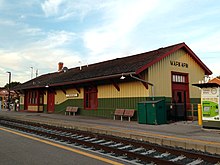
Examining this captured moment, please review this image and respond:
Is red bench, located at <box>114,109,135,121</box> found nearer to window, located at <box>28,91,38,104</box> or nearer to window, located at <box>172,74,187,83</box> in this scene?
window, located at <box>172,74,187,83</box>

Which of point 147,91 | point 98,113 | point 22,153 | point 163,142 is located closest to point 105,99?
point 98,113

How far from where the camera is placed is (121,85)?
61.9 ft

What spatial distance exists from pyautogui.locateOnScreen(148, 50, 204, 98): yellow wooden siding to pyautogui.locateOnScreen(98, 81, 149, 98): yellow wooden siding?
918 mm

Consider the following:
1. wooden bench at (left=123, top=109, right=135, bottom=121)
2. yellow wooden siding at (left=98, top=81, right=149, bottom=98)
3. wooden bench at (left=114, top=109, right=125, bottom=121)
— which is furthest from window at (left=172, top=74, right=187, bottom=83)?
wooden bench at (left=114, top=109, right=125, bottom=121)

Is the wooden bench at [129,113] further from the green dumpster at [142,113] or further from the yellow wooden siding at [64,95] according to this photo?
the yellow wooden siding at [64,95]

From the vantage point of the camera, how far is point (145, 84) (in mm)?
17016

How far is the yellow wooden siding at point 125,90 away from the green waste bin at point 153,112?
1.64m

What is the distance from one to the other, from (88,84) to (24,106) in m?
15.6

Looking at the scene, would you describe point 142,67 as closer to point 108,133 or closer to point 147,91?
point 147,91

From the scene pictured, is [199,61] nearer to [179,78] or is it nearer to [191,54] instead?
[191,54]

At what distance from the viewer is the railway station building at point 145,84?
56.3 ft

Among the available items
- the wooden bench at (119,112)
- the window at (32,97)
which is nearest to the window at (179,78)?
the wooden bench at (119,112)

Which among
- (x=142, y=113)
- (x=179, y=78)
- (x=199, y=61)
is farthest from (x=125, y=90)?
(x=199, y=61)

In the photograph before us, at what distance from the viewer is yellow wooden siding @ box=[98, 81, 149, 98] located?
57.2 feet
